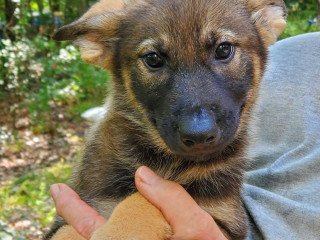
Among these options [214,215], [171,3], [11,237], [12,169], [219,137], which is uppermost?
[171,3]

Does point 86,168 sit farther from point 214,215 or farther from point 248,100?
point 248,100

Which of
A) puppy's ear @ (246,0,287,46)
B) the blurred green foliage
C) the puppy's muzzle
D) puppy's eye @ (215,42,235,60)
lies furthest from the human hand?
the blurred green foliage

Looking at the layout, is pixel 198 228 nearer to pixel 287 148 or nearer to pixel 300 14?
pixel 287 148

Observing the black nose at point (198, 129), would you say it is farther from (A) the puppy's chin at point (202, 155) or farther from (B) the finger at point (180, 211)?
(B) the finger at point (180, 211)

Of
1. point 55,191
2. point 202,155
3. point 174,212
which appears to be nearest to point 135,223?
point 174,212

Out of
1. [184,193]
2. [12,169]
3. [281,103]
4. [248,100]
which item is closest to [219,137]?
[184,193]

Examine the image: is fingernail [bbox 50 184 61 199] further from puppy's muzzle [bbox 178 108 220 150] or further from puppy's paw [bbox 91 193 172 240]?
puppy's muzzle [bbox 178 108 220 150]
